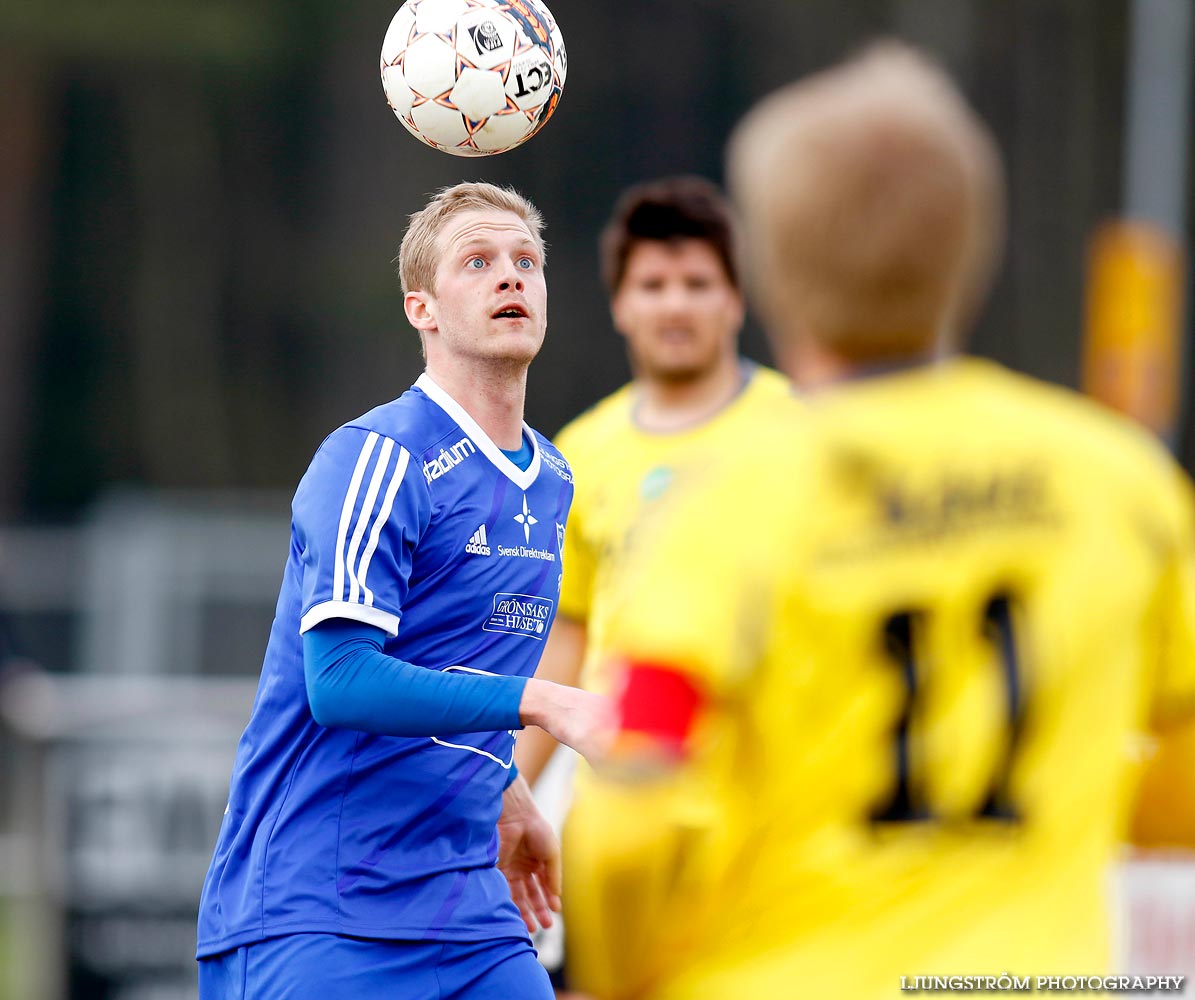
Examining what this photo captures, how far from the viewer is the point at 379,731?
136 inches

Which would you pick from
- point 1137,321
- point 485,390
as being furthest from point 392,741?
point 1137,321

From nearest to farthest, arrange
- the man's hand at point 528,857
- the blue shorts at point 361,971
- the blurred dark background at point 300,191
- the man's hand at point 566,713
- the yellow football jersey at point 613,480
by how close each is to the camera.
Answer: the man's hand at point 566,713, the blue shorts at point 361,971, the man's hand at point 528,857, the yellow football jersey at point 613,480, the blurred dark background at point 300,191

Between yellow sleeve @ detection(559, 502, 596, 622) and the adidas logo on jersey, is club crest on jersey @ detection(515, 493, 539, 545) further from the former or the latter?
yellow sleeve @ detection(559, 502, 596, 622)

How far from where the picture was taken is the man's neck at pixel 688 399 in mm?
5461

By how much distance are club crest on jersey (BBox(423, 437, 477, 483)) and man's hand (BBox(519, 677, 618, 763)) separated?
529mm

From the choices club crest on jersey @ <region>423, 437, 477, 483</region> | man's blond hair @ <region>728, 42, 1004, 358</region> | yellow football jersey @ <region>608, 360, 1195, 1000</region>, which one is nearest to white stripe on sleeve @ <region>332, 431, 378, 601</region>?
club crest on jersey @ <region>423, 437, 477, 483</region>

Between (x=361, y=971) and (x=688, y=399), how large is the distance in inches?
92.7

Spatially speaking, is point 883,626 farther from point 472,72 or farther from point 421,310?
point 472,72

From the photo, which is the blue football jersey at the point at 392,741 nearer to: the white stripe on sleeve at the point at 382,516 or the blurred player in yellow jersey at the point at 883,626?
the white stripe on sleeve at the point at 382,516

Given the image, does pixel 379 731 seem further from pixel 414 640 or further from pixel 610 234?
pixel 610 234

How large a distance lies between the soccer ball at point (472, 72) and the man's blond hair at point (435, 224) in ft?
1.01

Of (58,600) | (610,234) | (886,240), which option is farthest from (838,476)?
(58,600)

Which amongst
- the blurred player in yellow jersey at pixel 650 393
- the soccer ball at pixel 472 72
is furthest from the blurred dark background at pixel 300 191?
the soccer ball at pixel 472 72

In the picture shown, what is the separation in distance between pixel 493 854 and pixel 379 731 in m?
0.58
